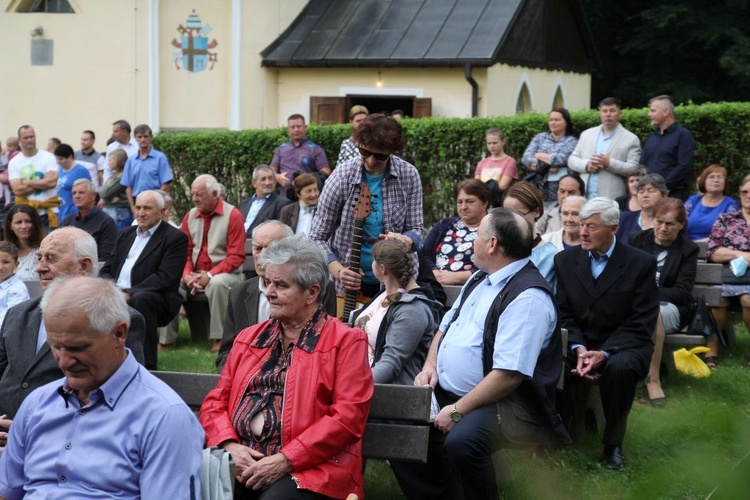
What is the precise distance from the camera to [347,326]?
450 centimetres

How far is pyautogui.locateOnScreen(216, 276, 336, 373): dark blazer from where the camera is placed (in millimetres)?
5914

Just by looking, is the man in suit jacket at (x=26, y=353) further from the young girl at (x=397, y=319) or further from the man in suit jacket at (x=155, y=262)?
the man in suit jacket at (x=155, y=262)

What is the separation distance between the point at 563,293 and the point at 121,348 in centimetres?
373

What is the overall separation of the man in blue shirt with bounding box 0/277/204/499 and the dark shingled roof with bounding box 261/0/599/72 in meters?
17.5

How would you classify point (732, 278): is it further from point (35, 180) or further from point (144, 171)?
point (35, 180)

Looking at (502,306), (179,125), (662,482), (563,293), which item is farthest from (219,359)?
(179,125)

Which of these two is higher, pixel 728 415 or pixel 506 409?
pixel 728 415

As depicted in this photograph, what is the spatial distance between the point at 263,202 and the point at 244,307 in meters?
6.01

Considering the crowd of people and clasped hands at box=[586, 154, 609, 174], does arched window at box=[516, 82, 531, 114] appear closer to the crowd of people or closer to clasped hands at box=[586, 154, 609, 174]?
clasped hands at box=[586, 154, 609, 174]

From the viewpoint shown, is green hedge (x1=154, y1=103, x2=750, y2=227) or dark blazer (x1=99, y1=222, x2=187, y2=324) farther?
green hedge (x1=154, y1=103, x2=750, y2=227)

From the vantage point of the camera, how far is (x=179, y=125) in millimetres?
22688

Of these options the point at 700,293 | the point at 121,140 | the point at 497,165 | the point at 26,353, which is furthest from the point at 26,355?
the point at 121,140

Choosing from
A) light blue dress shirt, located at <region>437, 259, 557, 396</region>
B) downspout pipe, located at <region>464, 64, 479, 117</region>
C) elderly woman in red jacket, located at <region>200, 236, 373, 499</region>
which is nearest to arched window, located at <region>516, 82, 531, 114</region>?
downspout pipe, located at <region>464, 64, 479, 117</region>

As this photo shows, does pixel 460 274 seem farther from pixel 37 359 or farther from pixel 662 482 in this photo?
pixel 662 482
